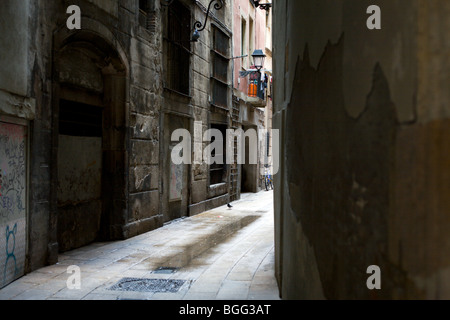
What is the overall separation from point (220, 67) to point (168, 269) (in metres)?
10.3

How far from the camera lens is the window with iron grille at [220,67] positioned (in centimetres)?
1538

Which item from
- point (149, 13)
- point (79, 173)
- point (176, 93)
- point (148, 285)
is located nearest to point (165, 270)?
point (148, 285)

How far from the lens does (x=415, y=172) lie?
6.95 ft

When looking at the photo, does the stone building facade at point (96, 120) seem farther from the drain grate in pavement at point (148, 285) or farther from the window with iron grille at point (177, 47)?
the drain grate in pavement at point (148, 285)

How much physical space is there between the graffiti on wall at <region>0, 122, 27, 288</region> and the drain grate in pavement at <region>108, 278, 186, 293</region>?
123 centimetres

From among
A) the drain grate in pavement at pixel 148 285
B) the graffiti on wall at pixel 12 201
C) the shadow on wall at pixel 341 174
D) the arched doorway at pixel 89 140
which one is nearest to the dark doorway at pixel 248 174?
the arched doorway at pixel 89 140

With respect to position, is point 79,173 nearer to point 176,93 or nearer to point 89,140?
point 89,140

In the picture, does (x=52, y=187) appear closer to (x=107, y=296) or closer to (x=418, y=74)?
(x=107, y=296)

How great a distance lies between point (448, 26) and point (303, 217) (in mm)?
2075

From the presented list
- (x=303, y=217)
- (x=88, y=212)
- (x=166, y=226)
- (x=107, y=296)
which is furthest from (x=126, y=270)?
(x=166, y=226)

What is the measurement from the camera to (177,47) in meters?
12.2

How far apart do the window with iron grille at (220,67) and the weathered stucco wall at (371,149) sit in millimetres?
11480

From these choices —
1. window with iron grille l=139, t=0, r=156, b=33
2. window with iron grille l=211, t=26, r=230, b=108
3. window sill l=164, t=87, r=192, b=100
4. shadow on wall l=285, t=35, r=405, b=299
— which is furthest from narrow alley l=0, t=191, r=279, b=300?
window with iron grille l=211, t=26, r=230, b=108

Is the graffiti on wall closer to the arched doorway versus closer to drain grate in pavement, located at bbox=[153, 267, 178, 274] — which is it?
the arched doorway
